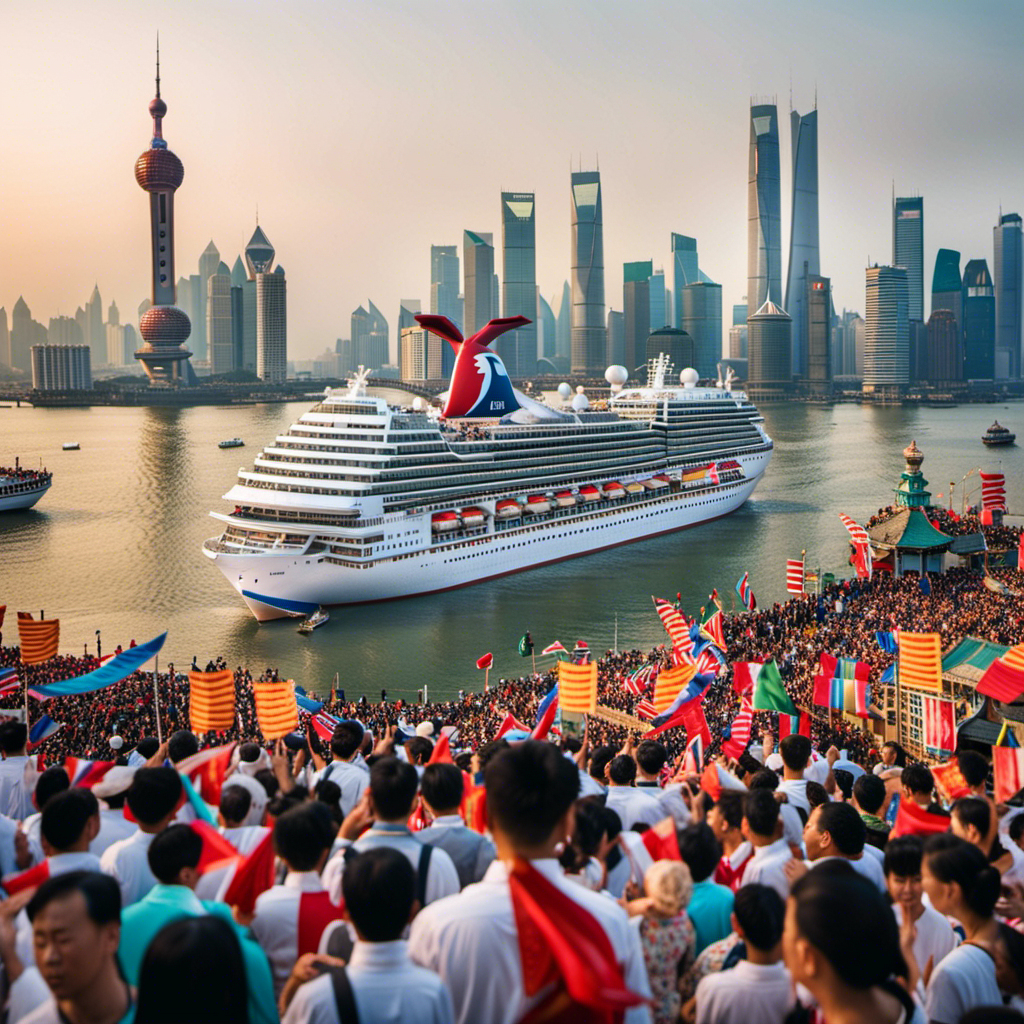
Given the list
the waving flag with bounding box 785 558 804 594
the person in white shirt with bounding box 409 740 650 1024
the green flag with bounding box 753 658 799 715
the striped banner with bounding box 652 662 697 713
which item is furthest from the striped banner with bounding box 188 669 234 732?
the waving flag with bounding box 785 558 804 594

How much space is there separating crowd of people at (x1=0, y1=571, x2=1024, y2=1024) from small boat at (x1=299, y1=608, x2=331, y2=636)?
2007cm

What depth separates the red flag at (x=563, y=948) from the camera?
2785 millimetres

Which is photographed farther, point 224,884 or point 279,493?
point 279,493

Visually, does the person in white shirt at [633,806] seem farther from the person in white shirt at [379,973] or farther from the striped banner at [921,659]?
the striped banner at [921,659]

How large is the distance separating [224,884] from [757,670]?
10.3 meters

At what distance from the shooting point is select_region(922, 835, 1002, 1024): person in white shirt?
341 cm

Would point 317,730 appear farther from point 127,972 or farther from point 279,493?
point 279,493

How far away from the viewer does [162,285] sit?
17525 centimetres

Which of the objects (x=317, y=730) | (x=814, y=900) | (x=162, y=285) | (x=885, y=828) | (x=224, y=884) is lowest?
(x=317, y=730)

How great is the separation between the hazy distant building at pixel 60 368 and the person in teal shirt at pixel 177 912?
7058 inches

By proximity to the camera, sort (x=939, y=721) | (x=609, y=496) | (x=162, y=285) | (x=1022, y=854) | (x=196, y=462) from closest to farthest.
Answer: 1. (x=1022, y=854)
2. (x=939, y=721)
3. (x=609, y=496)
4. (x=196, y=462)
5. (x=162, y=285)

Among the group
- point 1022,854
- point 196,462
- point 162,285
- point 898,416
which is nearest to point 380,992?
point 1022,854

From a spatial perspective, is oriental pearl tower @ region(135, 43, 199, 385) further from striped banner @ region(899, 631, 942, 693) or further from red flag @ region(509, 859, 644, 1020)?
red flag @ region(509, 859, 644, 1020)

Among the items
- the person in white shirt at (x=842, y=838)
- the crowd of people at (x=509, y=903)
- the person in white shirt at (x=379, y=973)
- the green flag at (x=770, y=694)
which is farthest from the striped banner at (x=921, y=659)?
the person in white shirt at (x=379, y=973)
